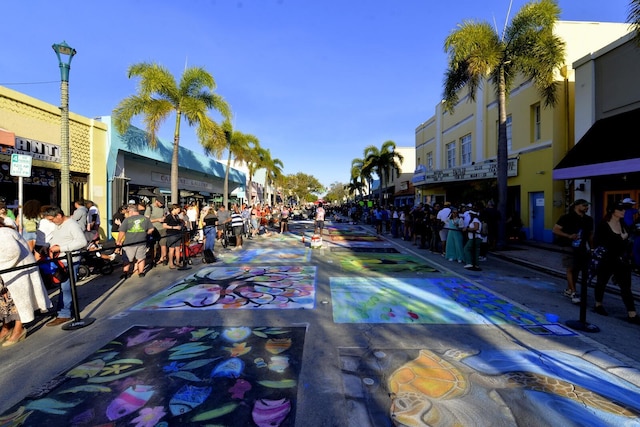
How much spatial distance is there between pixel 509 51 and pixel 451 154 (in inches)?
556

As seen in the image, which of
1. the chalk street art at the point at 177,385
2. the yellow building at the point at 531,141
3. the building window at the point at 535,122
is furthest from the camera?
the building window at the point at 535,122

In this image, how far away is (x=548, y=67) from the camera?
42.5 feet

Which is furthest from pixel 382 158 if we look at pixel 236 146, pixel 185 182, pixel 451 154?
pixel 185 182

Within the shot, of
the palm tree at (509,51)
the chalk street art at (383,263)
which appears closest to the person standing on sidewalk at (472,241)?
the chalk street art at (383,263)

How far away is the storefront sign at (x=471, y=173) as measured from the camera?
17.8 metres

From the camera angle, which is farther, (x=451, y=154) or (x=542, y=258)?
(x=451, y=154)

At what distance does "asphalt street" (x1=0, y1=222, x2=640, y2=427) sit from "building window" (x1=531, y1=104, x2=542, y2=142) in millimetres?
11856

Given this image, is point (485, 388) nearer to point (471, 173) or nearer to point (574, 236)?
point (574, 236)

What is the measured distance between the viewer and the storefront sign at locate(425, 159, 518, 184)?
17828mm

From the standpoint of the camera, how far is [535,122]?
655 inches

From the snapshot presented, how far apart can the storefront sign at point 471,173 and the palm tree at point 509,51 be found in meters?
4.33

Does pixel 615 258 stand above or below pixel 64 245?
below

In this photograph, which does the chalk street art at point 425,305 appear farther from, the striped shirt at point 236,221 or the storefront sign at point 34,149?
the storefront sign at point 34,149

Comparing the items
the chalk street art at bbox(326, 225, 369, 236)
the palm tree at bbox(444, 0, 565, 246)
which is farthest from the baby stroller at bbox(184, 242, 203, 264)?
the palm tree at bbox(444, 0, 565, 246)
